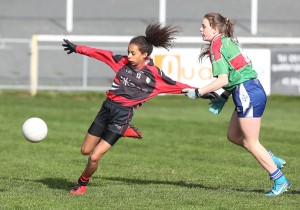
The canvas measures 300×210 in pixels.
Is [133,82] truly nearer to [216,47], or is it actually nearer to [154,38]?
[154,38]

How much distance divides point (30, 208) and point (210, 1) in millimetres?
27361

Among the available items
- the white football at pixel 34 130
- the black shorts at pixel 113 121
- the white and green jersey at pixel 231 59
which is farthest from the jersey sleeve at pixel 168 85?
the white football at pixel 34 130

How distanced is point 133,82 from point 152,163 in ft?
11.8

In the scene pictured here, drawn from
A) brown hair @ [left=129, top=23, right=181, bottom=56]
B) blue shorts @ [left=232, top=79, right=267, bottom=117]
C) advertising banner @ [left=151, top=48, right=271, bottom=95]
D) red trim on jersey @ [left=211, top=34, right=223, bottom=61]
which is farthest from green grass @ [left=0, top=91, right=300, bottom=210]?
brown hair @ [left=129, top=23, right=181, bottom=56]

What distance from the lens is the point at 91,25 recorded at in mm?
33719

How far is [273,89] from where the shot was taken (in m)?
25.0

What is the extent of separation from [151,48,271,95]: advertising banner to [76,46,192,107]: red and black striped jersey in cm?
1394

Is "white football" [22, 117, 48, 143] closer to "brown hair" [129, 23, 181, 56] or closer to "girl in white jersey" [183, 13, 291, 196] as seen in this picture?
"brown hair" [129, 23, 181, 56]

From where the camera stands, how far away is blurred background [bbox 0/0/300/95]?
2866 cm

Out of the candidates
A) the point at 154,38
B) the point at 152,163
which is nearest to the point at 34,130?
the point at 154,38

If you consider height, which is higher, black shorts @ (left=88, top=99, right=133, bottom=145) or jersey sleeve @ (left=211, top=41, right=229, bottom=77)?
jersey sleeve @ (left=211, top=41, right=229, bottom=77)

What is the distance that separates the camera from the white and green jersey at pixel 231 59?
9.61 metres

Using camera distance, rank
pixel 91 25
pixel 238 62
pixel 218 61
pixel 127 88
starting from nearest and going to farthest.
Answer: pixel 218 61, pixel 238 62, pixel 127 88, pixel 91 25

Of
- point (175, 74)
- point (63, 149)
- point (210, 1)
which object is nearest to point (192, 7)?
point (210, 1)
